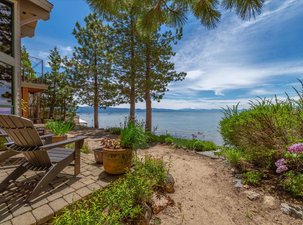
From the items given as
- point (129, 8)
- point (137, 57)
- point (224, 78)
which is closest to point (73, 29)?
point (137, 57)

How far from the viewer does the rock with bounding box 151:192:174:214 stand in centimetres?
238

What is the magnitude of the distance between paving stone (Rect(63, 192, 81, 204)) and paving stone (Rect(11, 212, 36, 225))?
397 mm

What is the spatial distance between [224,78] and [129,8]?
11.2 m

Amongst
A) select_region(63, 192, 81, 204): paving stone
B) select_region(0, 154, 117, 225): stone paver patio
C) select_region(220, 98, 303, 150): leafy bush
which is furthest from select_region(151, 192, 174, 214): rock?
select_region(220, 98, 303, 150): leafy bush

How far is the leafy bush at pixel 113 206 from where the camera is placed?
1.71 meters

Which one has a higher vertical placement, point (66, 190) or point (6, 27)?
point (6, 27)

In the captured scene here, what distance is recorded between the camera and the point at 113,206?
6.75 feet

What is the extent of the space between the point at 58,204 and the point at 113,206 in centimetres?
65

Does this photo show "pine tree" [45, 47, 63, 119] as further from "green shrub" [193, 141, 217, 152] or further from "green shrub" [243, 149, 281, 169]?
"green shrub" [243, 149, 281, 169]

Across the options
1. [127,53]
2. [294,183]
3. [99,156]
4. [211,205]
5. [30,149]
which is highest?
[127,53]

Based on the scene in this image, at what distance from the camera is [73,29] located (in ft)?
38.9

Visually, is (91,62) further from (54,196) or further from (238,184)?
(238,184)

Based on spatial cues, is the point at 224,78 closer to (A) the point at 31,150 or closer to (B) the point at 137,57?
(B) the point at 137,57

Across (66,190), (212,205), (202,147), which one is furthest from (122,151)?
(202,147)
